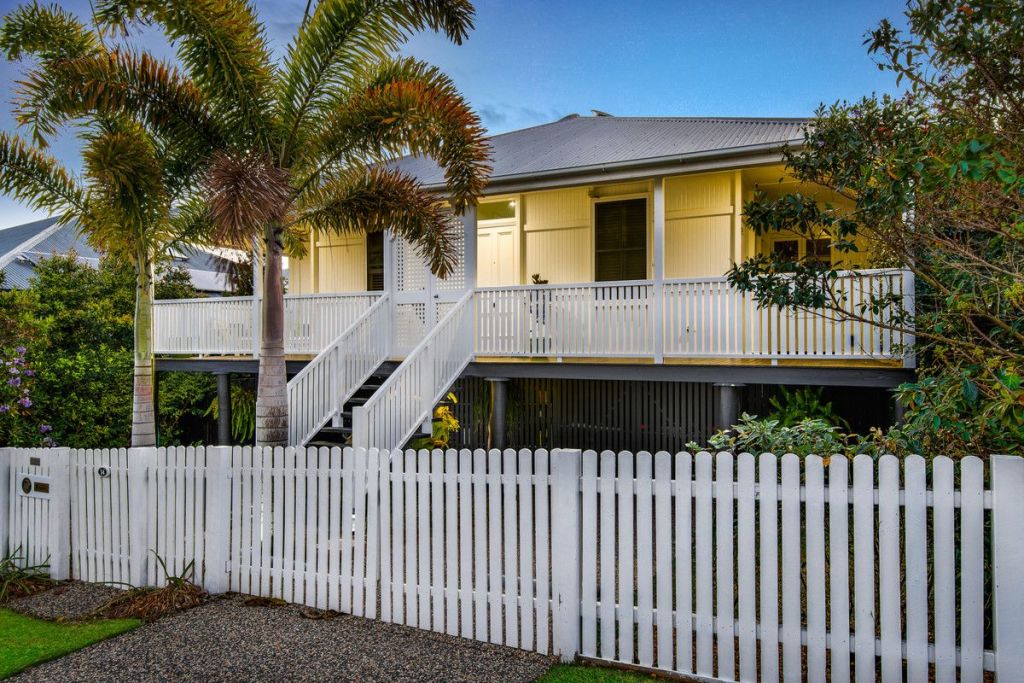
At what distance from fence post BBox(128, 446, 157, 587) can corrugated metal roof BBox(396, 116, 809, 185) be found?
6.76 m

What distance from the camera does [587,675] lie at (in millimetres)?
4488

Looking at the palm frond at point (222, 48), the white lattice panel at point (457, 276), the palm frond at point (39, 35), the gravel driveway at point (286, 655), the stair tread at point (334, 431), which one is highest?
the palm frond at point (39, 35)

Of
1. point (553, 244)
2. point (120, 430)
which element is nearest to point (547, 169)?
point (553, 244)

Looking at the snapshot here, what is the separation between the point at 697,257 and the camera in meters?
12.1

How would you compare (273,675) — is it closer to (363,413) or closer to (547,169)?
(363,413)

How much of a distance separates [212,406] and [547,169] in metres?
11.8

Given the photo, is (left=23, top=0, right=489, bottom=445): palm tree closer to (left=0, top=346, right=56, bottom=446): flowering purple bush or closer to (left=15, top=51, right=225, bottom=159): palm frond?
(left=15, top=51, right=225, bottom=159): palm frond

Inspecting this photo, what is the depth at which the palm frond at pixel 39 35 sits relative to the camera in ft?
27.6

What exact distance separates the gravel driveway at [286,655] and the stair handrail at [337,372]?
404 centimetres

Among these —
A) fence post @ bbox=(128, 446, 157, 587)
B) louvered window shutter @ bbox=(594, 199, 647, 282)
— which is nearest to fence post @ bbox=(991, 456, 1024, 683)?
fence post @ bbox=(128, 446, 157, 587)

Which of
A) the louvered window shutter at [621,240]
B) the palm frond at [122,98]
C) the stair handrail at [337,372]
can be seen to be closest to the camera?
the palm frond at [122,98]

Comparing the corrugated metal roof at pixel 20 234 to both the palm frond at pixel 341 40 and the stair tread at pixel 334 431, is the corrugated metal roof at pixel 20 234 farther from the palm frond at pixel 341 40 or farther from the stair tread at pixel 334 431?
the palm frond at pixel 341 40

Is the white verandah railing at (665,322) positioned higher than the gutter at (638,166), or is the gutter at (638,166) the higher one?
the gutter at (638,166)

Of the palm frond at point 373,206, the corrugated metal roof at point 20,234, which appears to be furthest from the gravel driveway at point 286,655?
the corrugated metal roof at point 20,234
